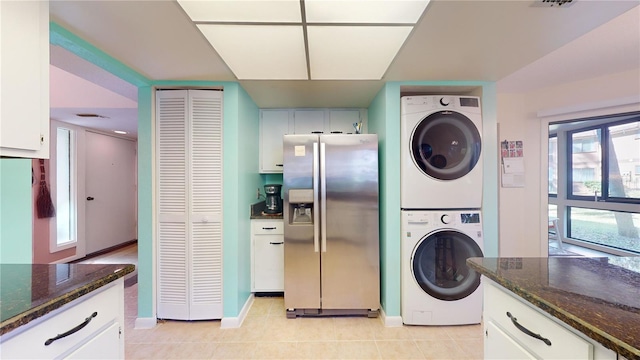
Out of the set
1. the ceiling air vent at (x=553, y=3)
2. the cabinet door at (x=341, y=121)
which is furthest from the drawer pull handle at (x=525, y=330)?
the cabinet door at (x=341, y=121)

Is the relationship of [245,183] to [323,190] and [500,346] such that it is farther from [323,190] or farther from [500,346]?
[500,346]

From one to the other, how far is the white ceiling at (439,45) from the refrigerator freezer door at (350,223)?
2.02 feet

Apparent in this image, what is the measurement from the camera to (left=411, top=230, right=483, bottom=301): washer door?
2.14 metres

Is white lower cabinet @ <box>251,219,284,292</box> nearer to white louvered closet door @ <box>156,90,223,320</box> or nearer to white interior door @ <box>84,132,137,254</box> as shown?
white louvered closet door @ <box>156,90,223,320</box>

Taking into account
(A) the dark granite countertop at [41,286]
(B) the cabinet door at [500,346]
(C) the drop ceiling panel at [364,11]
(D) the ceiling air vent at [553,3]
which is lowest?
(B) the cabinet door at [500,346]

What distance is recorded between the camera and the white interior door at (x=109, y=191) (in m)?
4.32

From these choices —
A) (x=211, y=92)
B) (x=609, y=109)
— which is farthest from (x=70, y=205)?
(x=609, y=109)

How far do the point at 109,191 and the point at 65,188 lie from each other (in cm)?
69

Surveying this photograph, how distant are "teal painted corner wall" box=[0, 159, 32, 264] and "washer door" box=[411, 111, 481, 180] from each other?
2.53 meters

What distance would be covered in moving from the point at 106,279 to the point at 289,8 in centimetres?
150

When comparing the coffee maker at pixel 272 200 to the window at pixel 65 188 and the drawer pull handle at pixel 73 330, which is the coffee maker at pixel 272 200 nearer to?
the drawer pull handle at pixel 73 330

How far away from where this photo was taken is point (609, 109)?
7.76 feet

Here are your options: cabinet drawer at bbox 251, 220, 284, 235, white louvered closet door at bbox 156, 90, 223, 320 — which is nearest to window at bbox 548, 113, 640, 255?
cabinet drawer at bbox 251, 220, 284, 235

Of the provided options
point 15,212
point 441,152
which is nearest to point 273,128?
point 441,152
